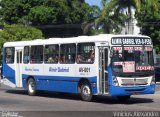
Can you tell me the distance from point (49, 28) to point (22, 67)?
4116cm

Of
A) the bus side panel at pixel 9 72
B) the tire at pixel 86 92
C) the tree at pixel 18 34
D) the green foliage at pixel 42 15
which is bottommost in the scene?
the tire at pixel 86 92

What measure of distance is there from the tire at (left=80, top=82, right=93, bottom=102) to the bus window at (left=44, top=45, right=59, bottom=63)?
8.24 feet

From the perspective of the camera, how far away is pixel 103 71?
68.4 feet

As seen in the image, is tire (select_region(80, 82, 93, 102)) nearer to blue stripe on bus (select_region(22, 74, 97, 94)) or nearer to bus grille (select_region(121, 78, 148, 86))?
blue stripe on bus (select_region(22, 74, 97, 94))

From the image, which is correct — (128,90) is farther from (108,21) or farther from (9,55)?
(108,21)

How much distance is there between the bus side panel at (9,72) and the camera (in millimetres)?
27431

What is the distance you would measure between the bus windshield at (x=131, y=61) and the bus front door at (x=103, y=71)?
46 centimetres

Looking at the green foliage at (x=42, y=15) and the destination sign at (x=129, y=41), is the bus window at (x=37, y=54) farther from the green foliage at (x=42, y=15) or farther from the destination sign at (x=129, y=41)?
the green foliage at (x=42, y=15)

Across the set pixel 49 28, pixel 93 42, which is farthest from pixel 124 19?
pixel 93 42

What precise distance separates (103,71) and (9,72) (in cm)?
835

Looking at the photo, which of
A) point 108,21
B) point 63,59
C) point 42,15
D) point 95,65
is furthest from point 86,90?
point 42,15

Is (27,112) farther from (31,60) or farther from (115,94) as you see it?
(31,60)

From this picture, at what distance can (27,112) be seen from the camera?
17.1 meters

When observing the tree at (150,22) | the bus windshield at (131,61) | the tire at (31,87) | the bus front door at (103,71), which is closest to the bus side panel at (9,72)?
the tire at (31,87)
